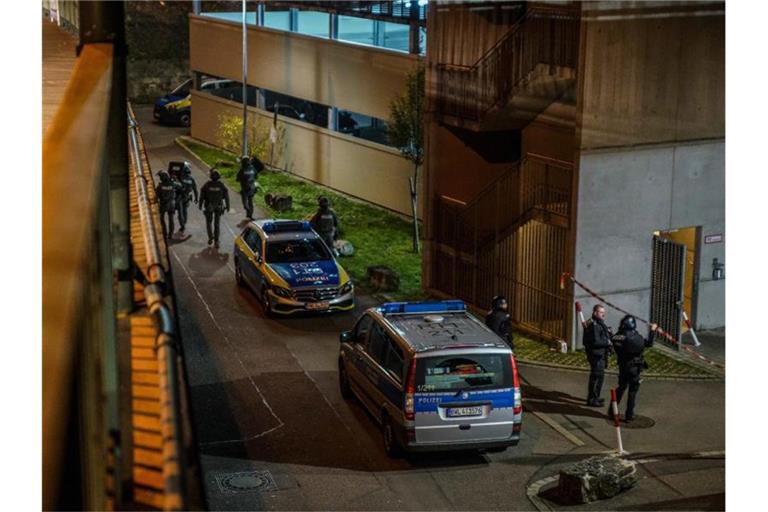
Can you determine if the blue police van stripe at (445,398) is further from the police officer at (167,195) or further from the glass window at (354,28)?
the glass window at (354,28)

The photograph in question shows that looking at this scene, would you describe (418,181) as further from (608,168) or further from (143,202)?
(143,202)

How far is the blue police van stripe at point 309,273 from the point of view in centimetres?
2139

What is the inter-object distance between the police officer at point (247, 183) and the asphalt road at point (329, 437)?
7420 millimetres

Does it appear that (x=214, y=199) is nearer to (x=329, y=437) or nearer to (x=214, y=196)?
(x=214, y=196)

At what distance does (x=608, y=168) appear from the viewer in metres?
19.9

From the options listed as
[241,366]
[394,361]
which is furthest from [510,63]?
[394,361]

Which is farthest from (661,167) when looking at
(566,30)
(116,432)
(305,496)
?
(116,432)

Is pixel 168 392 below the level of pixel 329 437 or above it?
above

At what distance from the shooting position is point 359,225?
30.0m

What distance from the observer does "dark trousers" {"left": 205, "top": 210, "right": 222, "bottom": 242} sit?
85.6 ft

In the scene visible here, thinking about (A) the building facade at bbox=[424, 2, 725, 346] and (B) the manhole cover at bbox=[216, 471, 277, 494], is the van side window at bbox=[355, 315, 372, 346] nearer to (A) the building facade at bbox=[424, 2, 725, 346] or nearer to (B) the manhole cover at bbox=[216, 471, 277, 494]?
(B) the manhole cover at bbox=[216, 471, 277, 494]

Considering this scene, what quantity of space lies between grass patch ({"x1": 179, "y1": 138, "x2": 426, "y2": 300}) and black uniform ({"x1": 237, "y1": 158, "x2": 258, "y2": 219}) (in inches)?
67.9

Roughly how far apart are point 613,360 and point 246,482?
25.6ft

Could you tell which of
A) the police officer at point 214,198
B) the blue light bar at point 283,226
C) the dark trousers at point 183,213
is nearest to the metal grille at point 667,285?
the blue light bar at point 283,226
